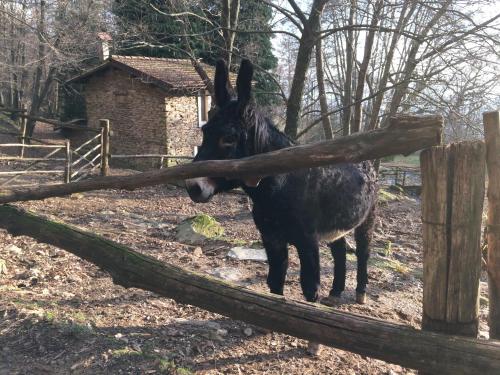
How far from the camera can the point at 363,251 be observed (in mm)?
5496

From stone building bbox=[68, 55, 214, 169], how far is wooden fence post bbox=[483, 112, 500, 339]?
1754 cm

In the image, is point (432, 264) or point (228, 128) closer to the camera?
point (432, 264)

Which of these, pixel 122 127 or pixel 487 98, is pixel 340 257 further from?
pixel 122 127

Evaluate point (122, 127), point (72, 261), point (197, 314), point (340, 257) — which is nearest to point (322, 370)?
point (197, 314)

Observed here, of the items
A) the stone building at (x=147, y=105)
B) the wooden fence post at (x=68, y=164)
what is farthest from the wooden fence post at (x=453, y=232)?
the stone building at (x=147, y=105)

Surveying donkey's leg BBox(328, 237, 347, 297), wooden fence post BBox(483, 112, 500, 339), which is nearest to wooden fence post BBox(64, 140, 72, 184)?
donkey's leg BBox(328, 237, 347, 297)

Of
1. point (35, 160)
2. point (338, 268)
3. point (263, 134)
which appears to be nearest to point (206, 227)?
point (338, 268)

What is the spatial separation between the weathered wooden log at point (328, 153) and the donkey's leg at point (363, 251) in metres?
3.40

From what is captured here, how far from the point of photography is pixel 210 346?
3.71 meters

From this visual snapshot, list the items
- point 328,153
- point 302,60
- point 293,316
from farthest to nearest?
point 302,60 < point 293,316 < point 328,153

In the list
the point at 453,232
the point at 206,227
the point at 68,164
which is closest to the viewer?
the point at 453,232

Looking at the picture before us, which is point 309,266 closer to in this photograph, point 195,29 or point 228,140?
point 228,140

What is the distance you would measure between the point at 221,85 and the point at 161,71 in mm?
18131

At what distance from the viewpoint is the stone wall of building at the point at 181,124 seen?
20.5 meters
